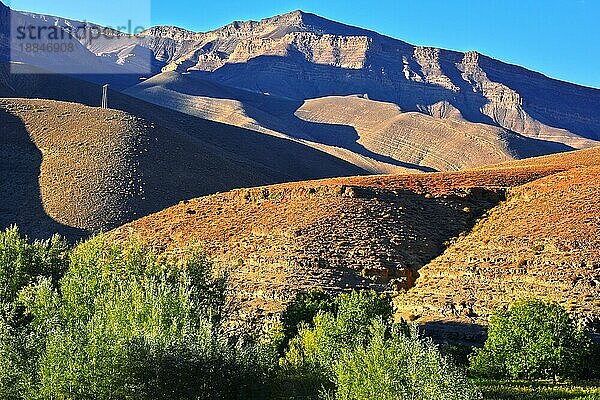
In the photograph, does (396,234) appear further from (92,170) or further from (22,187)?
(22,187)

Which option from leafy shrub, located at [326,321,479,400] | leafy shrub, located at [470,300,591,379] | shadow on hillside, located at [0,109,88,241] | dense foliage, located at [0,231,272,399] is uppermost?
leafy shrub, located at [326,321,479,400]

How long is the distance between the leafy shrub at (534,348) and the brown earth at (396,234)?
5064 millimetres

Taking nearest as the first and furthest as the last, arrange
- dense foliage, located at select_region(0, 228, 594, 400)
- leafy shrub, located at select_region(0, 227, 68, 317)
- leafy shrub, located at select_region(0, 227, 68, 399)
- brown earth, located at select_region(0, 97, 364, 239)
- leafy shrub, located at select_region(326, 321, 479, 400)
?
leafy shrub, located at select_region(326, 321, 479, 400) < dense foliage, located at select_region(0, 228, 594, 400) < leafy shrub, located at select_region(0, 227, 68, 399) < leafy shrub, located at select_region(0, 227, 68, 317) < brown earth, located at select_region(0, 97, 364, 239)

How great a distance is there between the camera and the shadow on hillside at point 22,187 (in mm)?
61062

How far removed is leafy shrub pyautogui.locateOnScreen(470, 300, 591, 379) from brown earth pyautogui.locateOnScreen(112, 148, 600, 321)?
5.06 metres

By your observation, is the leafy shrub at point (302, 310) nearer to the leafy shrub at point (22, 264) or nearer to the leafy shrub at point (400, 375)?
the leafy shrub at point (22, 264)

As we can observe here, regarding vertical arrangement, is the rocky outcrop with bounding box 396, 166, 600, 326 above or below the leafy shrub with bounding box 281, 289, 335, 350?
above

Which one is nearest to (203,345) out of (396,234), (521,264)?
(521,264)

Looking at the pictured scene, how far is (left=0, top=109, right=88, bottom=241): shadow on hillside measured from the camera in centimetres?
6106

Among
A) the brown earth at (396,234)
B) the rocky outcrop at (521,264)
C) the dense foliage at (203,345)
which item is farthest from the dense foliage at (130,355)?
the rocky outcrop at (521,264)

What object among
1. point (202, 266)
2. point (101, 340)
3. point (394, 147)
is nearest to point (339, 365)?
point (101, 340)

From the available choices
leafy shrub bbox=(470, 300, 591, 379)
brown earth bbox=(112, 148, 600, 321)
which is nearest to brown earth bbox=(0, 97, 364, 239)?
brown earth bbox=(112, 148, 600, 321)

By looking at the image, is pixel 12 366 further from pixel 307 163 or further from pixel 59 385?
pixel 307 163

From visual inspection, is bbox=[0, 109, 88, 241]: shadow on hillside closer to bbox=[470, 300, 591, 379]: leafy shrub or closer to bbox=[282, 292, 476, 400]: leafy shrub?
bbox=[282, 292, 476, 400]: leafy shrub
